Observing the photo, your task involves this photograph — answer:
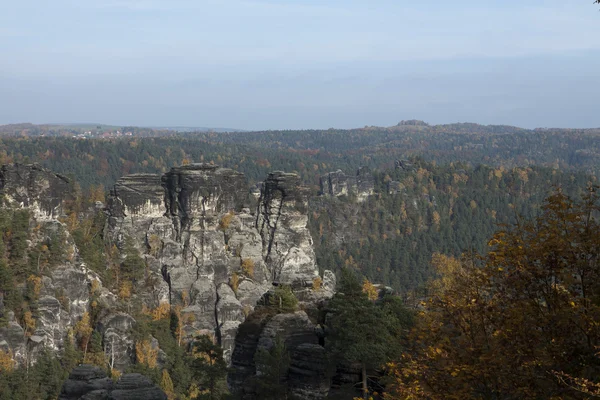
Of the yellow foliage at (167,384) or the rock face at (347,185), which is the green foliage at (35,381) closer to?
the yellow foliage at (167,384)

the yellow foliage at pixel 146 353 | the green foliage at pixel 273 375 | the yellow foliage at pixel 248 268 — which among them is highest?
the green foliage at pixel 273 375

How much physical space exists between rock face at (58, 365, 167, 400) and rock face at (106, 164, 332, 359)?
3791cm

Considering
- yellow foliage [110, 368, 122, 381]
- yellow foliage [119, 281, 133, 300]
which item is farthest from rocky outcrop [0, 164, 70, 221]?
yellow foliage [110, 368, 122, 381]

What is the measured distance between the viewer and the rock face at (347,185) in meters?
167

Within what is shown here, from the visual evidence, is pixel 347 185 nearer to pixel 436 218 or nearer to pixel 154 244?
pixel 436 218

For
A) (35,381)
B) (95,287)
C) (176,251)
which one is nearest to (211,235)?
(176,251)

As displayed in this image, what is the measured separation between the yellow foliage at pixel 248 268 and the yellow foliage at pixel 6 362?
1173 inches

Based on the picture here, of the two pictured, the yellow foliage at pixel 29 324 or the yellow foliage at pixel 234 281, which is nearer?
the yellow foliage at pixel 29 324

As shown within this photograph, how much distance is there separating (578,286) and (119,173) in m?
192

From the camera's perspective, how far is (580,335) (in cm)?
1303

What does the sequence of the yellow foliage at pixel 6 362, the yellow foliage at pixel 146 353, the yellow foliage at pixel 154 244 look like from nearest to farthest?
the yellow foliage at pixel 6 362, the yellow foliage at pixel 146 353, the yellow foliage at pixel 154 244

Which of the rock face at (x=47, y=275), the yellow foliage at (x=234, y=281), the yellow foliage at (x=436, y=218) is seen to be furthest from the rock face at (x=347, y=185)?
the rock face at (x=47, y=275)

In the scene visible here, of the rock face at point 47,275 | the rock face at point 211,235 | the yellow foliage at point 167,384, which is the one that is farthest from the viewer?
the rock face at point 211,235

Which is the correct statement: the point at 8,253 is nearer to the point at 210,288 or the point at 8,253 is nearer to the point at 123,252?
the point at 123,252
